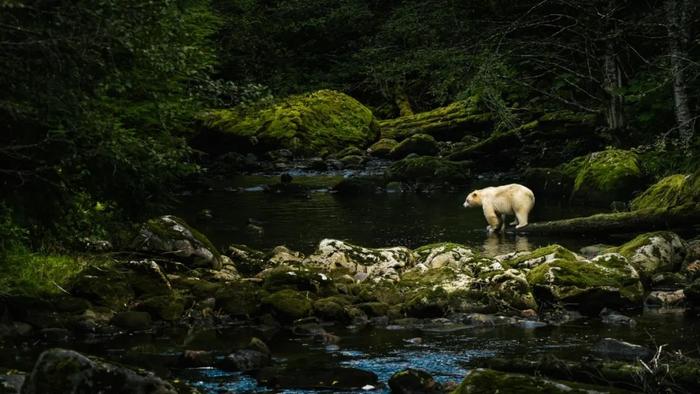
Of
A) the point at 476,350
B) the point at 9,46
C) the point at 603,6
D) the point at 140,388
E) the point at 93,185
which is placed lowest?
the point at 476,350

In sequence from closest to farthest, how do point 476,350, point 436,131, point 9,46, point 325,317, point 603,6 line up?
Answer: point 9,46 < point 476,350 < point 325,317 < point 603,6 < point 436,131

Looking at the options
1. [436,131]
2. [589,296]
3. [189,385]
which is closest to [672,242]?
[589,296]

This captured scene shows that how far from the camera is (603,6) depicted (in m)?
Answer: 23.2

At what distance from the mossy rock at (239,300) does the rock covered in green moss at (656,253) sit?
583cm

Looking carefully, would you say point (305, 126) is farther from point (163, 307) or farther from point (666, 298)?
point (666, 298)

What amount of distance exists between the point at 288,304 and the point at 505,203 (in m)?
8.27

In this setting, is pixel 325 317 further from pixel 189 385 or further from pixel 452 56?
pixel 452 56

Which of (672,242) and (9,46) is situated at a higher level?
(9,46)

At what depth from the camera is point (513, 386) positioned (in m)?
5.96

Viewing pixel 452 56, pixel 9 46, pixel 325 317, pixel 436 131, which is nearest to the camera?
pixel 9 46

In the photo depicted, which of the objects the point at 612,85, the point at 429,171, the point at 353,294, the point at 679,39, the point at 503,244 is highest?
the point at 679,39

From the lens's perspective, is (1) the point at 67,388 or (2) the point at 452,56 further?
(2) the point at 452,56

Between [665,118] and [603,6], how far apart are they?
11.4 ft

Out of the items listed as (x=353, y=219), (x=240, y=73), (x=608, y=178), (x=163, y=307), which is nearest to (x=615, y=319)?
(x=163, y=307)
